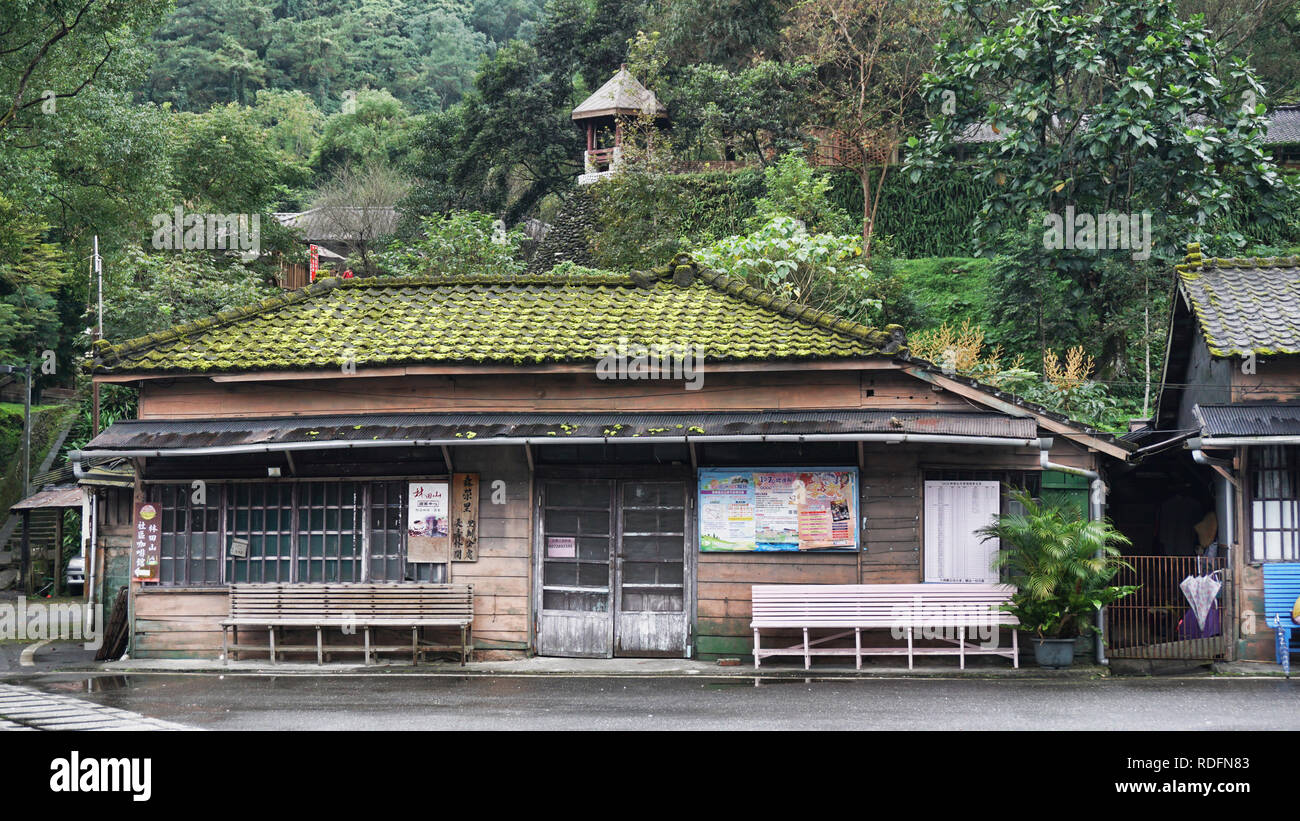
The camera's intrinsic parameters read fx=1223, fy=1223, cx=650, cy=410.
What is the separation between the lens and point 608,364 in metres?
16.0

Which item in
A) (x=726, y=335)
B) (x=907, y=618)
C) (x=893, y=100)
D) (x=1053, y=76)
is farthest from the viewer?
(x=893, y=100)

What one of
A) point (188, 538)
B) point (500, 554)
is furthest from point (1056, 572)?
point (188, 538)

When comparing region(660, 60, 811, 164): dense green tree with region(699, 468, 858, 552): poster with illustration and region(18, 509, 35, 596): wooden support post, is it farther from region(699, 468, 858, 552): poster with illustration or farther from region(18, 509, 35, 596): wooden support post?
region(699, 468, 858, 552): poster with illustration

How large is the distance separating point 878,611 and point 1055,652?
7.29ft

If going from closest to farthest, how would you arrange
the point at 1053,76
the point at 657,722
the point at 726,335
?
the point at 657,722 → the point at 726,335 → the point at 1053,76

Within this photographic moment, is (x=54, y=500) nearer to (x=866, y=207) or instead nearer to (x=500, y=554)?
(x=500, y=554)

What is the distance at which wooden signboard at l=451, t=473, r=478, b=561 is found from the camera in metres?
16.5

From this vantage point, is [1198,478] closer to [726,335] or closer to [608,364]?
[726,335]

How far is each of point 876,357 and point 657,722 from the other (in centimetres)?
613

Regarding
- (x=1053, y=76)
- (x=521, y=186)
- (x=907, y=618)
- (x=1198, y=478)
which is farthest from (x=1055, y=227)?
(x=521, y=186)

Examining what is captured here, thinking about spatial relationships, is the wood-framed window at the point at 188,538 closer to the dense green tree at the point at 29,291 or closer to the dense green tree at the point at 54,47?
the dense green tree at the point at 54,47

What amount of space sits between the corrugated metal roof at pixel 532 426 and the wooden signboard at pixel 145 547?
1.21 meters

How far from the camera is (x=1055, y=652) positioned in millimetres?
15219

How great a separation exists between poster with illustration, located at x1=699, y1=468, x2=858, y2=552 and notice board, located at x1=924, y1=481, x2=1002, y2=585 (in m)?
1.06
